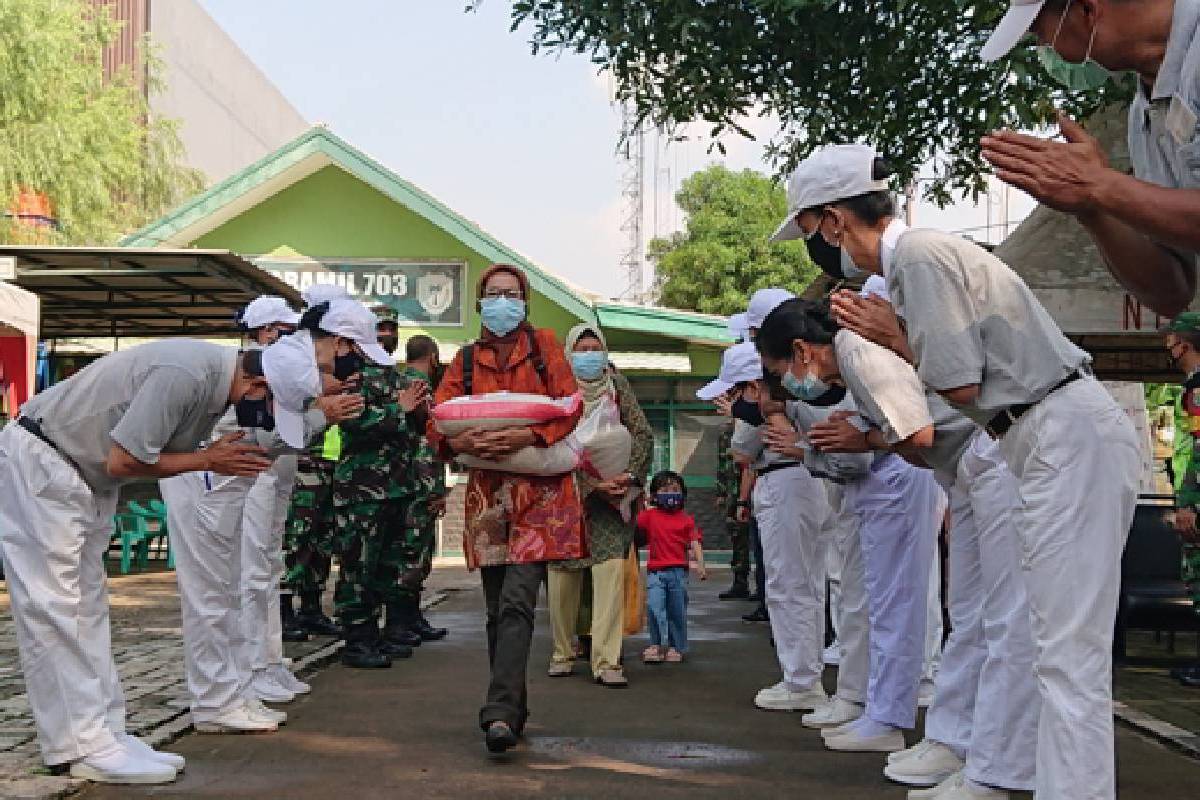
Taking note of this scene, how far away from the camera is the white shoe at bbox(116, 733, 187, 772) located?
21.7ft

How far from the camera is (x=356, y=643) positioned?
35.0 feet

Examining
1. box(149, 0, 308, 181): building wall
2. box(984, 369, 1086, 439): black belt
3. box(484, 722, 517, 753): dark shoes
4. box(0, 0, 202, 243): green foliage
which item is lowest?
box(484, 722, 517, 753): dark shoes

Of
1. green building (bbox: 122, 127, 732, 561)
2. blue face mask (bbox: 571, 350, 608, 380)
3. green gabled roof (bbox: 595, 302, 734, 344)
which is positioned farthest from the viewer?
green building (bbox: 122, 127, 732, 561)

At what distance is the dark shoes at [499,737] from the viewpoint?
23.2 feet

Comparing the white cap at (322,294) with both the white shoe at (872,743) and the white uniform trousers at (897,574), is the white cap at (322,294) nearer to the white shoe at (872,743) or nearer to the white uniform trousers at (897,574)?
the white uniform trousers at (897,574)

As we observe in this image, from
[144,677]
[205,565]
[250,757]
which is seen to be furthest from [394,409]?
[250,757]

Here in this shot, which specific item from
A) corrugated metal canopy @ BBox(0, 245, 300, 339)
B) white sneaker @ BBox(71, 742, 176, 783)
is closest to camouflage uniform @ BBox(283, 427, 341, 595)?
corrugated metal canopy @ BBox(0, 245, 300, 339)

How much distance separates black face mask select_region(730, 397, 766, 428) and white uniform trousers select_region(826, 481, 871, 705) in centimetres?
122

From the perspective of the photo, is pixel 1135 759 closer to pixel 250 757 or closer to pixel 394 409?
pixel 250 757

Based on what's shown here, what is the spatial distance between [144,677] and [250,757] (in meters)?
2.68

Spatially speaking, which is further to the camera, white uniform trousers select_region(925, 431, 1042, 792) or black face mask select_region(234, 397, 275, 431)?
black face mask select_region(234, 397, 275, 431)

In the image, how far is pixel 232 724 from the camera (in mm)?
7762

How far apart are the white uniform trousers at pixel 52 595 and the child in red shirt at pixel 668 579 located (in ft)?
17.5

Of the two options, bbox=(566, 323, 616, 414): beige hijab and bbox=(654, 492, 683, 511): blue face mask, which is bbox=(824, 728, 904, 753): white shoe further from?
bbox=(654, 492, 683, 511): blue face mask
